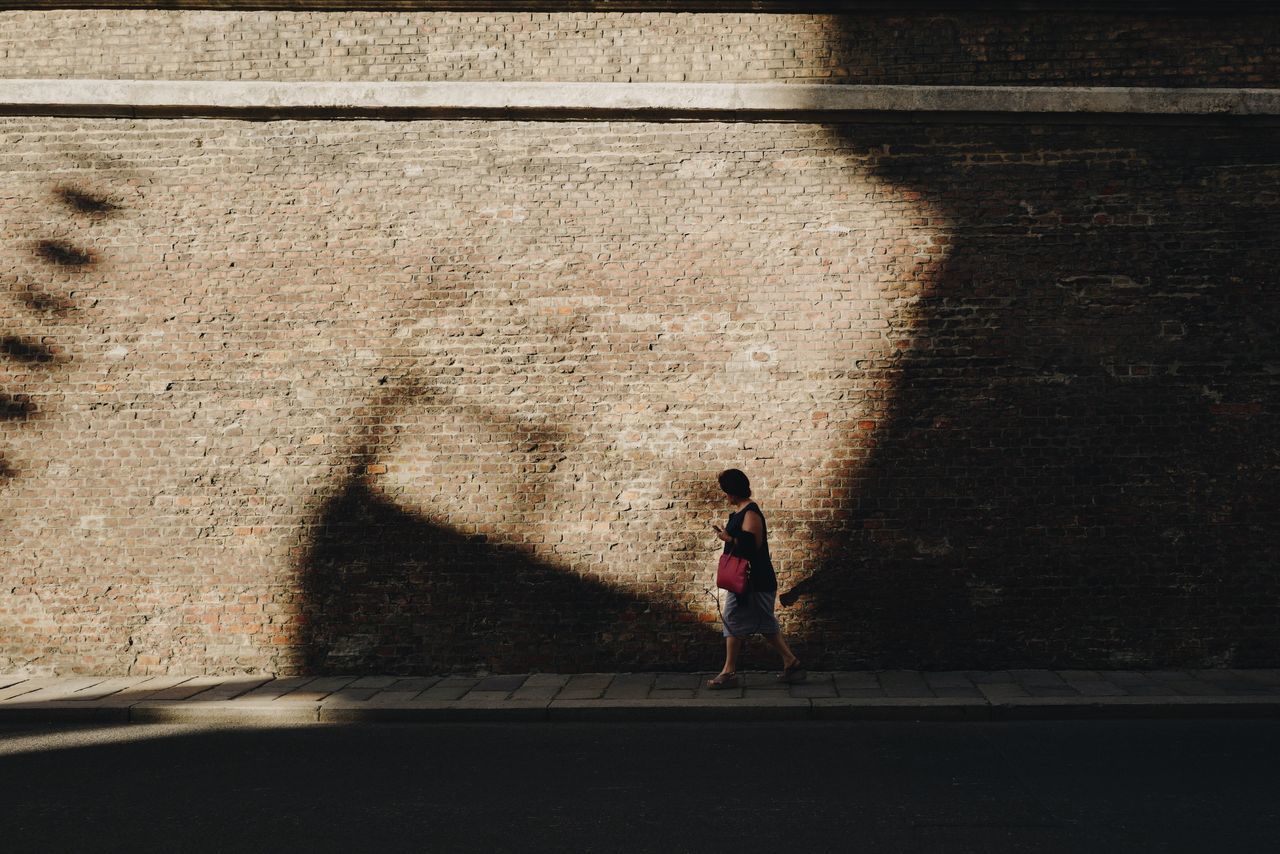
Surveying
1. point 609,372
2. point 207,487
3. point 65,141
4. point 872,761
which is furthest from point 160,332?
point 872,761

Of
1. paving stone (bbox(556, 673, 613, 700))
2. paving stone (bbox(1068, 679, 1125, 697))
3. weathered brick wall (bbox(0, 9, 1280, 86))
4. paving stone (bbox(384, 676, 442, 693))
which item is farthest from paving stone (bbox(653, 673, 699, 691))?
weathered brick wall (bbox(0, 9, 1280, 86))

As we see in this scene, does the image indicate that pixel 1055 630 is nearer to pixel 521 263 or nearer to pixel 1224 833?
pixel 1224 833

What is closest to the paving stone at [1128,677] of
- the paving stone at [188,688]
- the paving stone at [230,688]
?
the paving stone at [230,688]

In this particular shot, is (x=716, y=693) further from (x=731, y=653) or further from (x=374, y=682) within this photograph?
(x=374, y=682)

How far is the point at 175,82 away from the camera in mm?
7688

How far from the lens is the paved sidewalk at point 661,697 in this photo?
20.0 ft

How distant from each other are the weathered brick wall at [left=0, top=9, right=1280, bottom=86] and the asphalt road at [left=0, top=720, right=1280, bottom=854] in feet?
18.4

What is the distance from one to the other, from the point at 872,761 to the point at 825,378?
3.38 meters

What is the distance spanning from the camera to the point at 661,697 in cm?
646

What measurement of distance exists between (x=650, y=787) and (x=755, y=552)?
2474 mm

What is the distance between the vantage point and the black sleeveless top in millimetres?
6734

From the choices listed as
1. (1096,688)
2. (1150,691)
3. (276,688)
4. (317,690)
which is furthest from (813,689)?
(276,688)

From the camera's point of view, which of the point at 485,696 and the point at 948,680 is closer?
the point at 485,696

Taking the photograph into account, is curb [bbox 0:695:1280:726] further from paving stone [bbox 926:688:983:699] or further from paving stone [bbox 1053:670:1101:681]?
paving stone [bbox 1053:670:1101:681]
